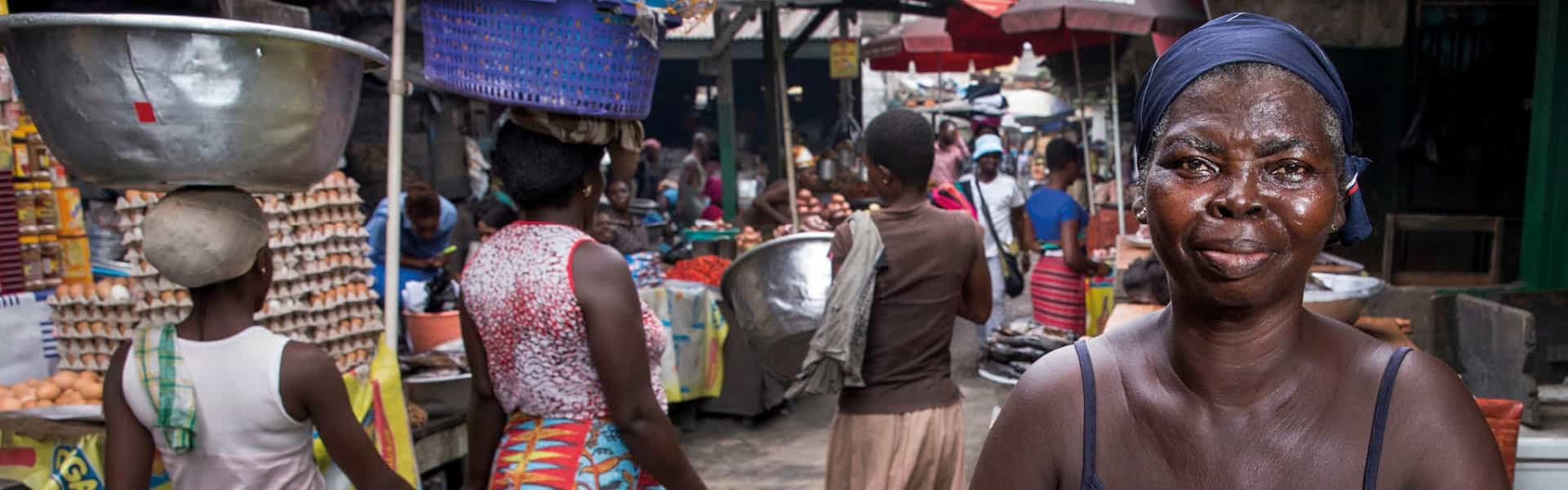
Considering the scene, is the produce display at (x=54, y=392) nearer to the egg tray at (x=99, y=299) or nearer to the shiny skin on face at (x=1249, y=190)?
the egg tray at (x=99, y=299)

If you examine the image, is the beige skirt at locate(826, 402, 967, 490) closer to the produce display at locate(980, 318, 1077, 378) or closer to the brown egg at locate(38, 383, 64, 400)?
the produce display at locate(980, 318, 1077, 378)

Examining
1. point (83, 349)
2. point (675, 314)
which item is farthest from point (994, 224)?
point (83, 349)

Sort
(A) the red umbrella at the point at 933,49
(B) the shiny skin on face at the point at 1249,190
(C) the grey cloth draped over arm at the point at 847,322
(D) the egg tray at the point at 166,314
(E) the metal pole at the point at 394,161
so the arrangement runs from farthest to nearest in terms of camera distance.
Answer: (A) the red umbrella at the point at 933,49 → (D) the egg tray at the point at 166,314 → (C) the grey cloth draped over arm at the point at 847,322 → (E) the metal pole at the point at 394,161 → (B) the shiny skin on face at the point at 1249,190

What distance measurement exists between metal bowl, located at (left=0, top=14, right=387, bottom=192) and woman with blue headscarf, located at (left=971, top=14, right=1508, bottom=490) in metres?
1.55

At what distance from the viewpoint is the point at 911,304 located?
3.18m

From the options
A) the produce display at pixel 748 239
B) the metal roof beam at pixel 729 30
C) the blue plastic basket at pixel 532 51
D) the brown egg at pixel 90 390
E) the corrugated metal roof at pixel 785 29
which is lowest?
the produce display at pixel 748 239

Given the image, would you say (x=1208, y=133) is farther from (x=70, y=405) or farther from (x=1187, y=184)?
(x=70, y=405)

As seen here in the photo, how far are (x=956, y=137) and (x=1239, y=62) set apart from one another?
39.3 feet

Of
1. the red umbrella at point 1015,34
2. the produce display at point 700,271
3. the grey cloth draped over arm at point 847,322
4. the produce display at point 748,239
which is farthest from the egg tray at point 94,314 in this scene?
the red umbrella at point 1015,34

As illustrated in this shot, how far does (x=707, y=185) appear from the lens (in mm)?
14164

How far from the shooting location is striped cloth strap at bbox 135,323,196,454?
2.22m

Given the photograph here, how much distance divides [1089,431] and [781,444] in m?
5.24

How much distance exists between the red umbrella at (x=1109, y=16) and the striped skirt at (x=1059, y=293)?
1503 millimetres

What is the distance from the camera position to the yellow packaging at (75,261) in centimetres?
441
